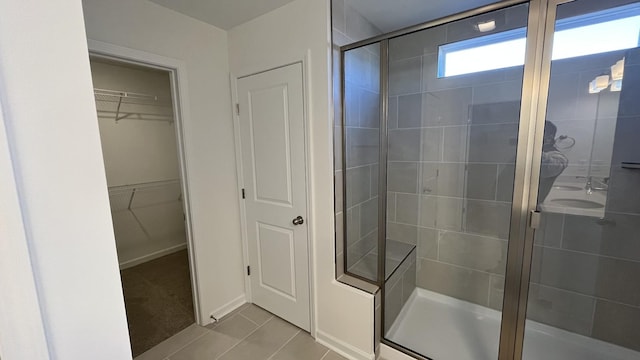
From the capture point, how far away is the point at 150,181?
334 cm

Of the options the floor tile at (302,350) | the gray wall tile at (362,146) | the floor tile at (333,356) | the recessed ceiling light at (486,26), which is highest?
the recessed ceiling light at (486,26)

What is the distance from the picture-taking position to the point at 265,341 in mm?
1995

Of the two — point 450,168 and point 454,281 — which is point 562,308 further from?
point 450,168

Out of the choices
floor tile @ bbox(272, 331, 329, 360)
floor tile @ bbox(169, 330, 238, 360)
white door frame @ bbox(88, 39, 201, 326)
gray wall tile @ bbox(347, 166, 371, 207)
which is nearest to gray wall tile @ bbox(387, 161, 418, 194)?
gray wall tile @ bbox(347, 166, 371, 207)

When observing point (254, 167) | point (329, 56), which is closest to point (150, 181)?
point (254, 167)

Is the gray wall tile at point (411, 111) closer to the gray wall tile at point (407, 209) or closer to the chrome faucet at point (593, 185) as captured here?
the gray wall tile at point (407, 209)

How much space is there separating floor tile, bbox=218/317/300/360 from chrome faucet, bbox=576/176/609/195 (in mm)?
2378

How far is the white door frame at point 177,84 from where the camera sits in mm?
1575

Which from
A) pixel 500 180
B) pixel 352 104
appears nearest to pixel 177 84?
→ pixel 352 104

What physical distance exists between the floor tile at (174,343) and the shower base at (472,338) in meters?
1.53

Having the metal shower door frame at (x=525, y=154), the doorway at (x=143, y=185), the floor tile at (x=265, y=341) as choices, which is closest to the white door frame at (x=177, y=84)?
the floor tile at (x=265, y=341)

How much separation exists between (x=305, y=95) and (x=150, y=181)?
8.79 ft

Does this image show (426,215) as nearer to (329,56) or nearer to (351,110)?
(351,110)

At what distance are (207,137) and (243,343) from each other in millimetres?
1645
